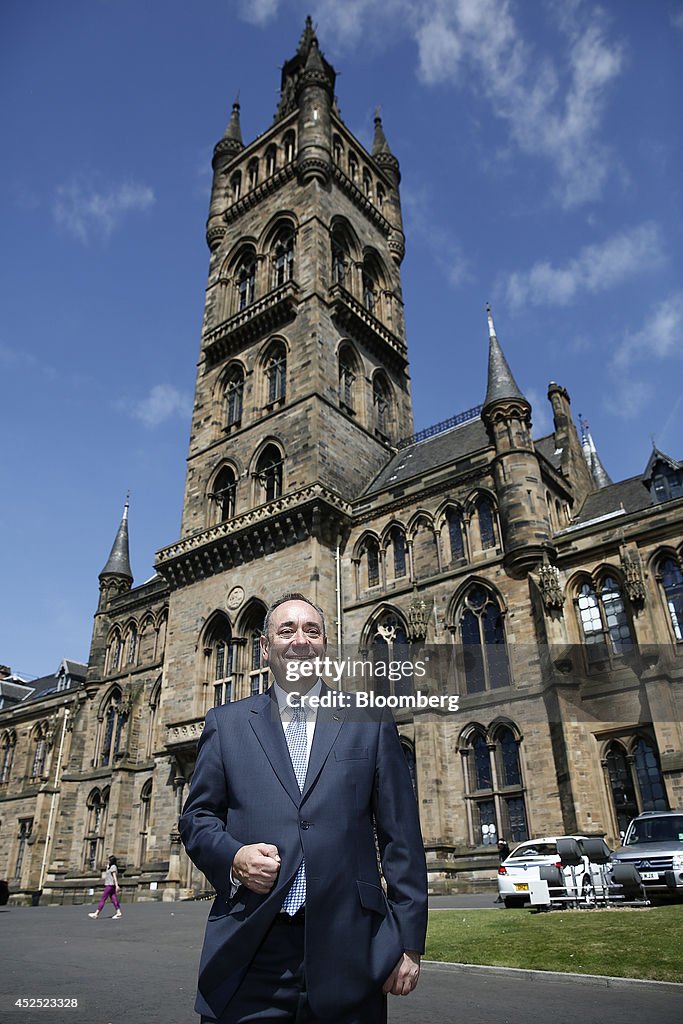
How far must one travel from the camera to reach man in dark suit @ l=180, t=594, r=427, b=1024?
2492 millimetres

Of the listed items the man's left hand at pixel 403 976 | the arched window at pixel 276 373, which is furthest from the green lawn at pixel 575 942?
the arched window at pixel 276 373

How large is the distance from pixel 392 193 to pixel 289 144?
672 cm

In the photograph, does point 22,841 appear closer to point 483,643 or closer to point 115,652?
point 115,652

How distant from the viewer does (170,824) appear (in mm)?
26312

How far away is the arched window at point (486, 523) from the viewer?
2280 cm

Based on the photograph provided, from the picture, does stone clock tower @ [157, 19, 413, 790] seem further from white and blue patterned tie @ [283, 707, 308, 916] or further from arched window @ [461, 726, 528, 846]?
white and blue patterned tie @ [283, 707, 308, 916]

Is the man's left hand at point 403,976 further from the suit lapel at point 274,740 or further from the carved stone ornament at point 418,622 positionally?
the carved stone ornament at point 418,622

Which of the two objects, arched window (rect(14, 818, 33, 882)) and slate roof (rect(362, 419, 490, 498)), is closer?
slate roof (rect(362, 419, 490, 498))

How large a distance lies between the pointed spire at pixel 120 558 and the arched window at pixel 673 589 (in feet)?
93.8

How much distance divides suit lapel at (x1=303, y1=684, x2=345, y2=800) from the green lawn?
5822mm

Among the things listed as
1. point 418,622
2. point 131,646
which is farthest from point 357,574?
point 131,646

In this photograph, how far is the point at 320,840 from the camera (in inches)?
105

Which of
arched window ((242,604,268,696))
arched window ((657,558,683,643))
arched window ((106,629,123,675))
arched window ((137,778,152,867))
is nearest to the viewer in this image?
arched window ((657,558,683,643))

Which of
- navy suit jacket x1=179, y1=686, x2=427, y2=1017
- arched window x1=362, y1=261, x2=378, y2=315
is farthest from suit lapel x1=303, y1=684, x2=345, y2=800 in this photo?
arched window x1=362, y1=261, x2=378, y2=315
